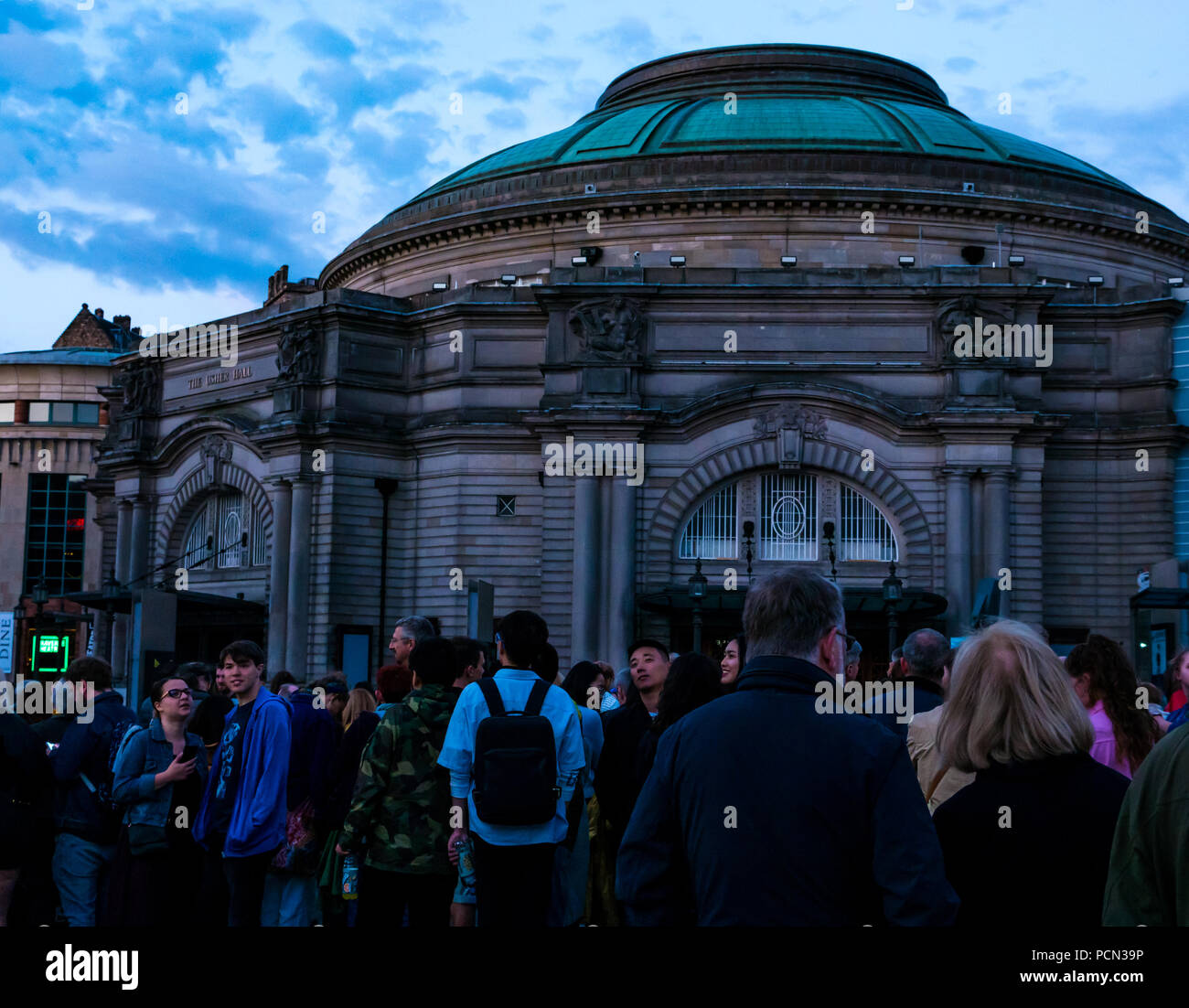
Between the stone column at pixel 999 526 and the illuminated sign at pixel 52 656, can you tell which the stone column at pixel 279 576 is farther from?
the stone column at pixel 999 526

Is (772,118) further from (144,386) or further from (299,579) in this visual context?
(144,386)

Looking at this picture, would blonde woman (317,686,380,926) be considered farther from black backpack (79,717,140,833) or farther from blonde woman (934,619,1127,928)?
blonde woman (934,619,1127,928)

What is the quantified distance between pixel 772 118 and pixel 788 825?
52.6 m

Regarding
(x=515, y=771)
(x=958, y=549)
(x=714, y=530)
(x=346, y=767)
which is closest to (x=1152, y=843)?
(x=515, y=771)

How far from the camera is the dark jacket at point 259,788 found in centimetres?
1161

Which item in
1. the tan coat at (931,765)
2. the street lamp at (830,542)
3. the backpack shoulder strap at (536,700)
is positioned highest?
the street lamp at (830,542)

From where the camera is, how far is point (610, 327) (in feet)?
149

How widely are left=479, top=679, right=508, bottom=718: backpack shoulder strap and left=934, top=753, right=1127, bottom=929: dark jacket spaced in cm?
401

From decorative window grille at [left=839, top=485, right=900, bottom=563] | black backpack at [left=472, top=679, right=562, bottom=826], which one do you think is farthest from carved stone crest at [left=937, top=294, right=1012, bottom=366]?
black backpack at [left=472, top=679, right=562, bottom=826]

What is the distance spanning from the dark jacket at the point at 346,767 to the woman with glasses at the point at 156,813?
1.07 meters

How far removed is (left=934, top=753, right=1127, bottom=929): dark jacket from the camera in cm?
619

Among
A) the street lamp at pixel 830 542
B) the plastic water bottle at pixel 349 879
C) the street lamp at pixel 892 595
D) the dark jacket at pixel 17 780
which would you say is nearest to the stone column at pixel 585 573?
the street lamp at pixel 830 542
